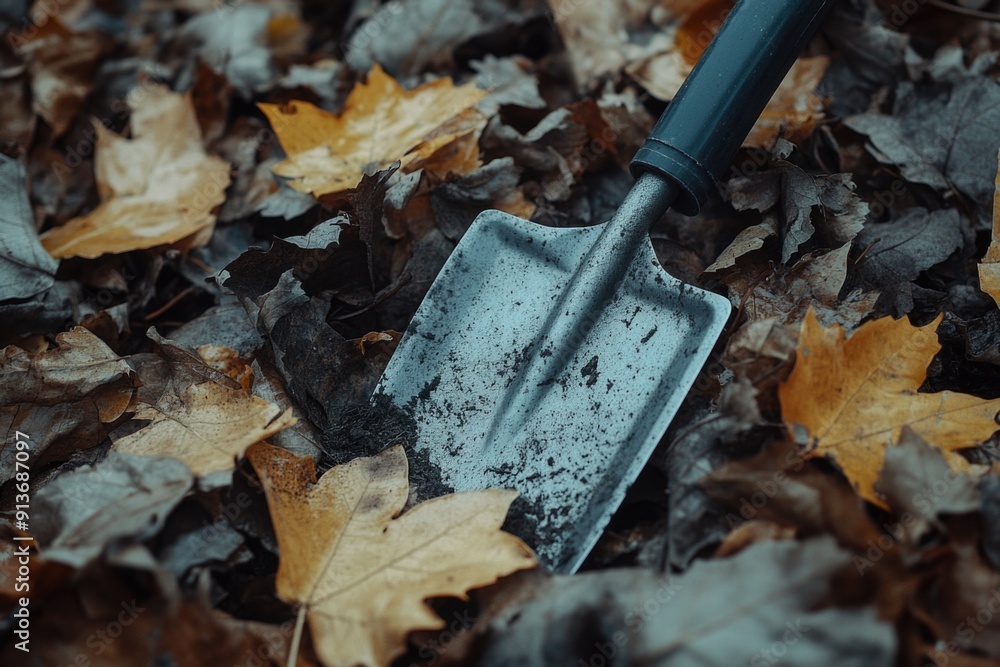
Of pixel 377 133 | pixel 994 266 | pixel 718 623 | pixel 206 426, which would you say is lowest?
pixel 206 426

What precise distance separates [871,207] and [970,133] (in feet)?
A: 0.92

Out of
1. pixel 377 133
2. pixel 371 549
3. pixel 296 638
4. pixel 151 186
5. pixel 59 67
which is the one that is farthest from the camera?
pixel 59 67

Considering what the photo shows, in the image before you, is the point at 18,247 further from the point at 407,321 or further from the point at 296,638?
the point at 296,638

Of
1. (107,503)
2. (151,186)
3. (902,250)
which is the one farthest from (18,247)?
(902,250)

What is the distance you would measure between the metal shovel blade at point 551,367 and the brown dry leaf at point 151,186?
716mm

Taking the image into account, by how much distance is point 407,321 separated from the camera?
1.69 metres

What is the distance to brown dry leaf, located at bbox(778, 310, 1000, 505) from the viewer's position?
122cm

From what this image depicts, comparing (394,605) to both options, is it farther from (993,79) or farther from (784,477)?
(993,79)

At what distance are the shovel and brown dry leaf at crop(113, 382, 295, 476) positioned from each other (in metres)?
0.25

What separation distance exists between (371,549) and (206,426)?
0.39 m

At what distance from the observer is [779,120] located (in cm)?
180

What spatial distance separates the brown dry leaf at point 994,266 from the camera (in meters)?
1.42

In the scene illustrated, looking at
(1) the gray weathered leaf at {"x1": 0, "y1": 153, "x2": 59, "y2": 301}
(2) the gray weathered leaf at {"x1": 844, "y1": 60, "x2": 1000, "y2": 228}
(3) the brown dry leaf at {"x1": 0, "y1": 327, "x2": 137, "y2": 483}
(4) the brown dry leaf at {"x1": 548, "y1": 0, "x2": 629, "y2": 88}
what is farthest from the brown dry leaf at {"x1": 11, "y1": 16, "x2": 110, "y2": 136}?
(2) the gray weathered leaf at {"x1": 844, "y1": 60, "x2": 1000, "y2": 228}

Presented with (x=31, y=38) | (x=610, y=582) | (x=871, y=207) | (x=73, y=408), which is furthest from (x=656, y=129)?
(x=31, y=38)
